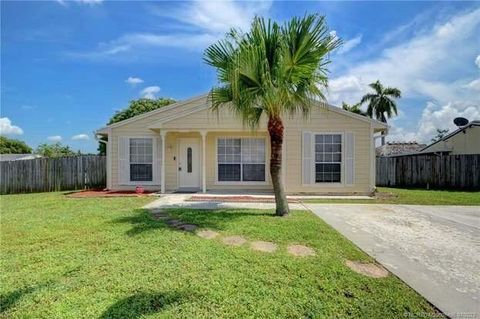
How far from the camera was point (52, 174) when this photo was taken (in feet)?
51.4

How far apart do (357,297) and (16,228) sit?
717 centimetres

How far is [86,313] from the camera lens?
314cm

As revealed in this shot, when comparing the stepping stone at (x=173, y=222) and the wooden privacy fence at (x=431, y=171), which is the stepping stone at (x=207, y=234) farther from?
the wooden privacy fence at (x=431, y=171)

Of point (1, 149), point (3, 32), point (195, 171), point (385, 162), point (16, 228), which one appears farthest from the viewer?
point (1, 149)

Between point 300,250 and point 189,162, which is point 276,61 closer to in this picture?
point 300,250

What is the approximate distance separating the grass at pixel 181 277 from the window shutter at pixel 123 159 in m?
7.63

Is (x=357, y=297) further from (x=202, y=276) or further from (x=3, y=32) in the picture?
(x=3, y=32)

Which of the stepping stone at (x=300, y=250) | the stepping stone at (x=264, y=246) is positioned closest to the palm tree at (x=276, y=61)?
the stepping stone at (x=264, y=246)

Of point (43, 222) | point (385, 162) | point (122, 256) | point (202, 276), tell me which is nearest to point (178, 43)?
point (43, 222)

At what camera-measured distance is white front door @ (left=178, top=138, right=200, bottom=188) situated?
47.3 feet

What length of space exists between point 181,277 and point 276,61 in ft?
17.9

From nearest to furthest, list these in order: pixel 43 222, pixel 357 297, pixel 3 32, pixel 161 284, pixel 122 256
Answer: pixel 357 297, pixel 161 284, pixel 122 256, pixel 43 222, pixel 3 32

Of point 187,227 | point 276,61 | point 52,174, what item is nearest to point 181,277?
point 187,227

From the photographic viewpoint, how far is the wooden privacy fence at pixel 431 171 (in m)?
16.4
